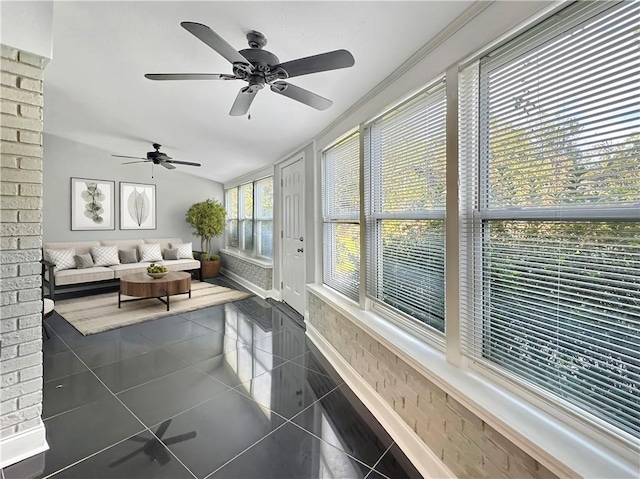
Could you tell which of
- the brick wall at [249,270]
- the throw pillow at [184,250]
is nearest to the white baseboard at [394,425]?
the brick wall at [249,270]

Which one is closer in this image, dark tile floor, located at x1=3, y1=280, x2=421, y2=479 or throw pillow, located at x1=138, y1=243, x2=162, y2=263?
dark tile floor, located at x1=3, y1=280, x2=421, y2=479

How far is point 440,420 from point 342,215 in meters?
1.92

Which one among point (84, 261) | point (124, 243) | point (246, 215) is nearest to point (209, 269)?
point (246, 215)

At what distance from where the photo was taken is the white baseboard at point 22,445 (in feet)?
5.55

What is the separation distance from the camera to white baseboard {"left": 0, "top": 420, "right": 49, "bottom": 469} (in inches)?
66.6

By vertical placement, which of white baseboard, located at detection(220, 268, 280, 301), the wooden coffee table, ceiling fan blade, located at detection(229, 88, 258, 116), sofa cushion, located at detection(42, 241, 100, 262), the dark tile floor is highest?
ceiling fan blade, located at detection(229, 88, 258, 116)

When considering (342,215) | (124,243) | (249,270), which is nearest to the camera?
(342,215)

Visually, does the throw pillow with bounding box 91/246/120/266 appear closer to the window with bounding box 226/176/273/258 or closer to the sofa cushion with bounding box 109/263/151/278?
the sofa cushion with bounding box 109/263/151/278

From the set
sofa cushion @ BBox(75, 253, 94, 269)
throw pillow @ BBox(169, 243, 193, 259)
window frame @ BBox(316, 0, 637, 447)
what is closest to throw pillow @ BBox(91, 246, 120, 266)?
sofa cushion @ BBox(75, 253, 94, 269)

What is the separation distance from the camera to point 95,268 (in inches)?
214

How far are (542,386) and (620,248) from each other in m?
0.61

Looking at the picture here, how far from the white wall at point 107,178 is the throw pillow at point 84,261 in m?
0.69

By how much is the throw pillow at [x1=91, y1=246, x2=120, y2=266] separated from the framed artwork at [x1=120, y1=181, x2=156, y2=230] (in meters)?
0.73

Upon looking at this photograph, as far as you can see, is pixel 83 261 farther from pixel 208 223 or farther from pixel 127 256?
pixel 208 223
